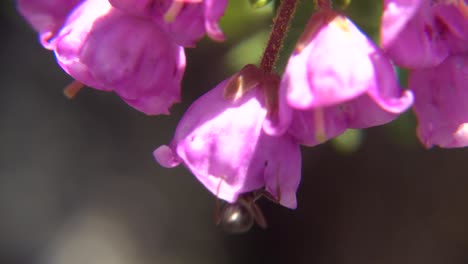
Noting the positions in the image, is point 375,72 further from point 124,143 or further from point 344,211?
point 124,143

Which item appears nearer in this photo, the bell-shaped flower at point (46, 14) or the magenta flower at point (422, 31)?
the magenta flower at point (422, 31)

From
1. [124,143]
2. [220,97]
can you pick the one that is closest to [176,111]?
[124,143]

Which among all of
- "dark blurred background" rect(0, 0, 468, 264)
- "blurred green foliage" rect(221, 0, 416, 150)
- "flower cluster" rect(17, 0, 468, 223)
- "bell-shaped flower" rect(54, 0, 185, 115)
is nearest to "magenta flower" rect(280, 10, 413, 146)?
"flower cluster" rect(17, 0, 468, 223)

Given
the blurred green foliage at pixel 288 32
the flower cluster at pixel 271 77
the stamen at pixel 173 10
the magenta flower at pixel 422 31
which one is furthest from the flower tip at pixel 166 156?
the blurred green foliage at pixel 288 32

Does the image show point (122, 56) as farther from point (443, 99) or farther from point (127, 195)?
point (127, 195)

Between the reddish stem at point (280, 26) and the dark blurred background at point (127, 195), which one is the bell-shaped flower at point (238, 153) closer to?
the reddish stem at point (280, 26)

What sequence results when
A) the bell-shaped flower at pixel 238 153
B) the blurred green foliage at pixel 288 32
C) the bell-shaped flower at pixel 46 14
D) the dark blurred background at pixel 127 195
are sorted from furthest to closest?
the dark blurred background at pixel 127 195
the blurred green foliage at pixel 288 32
the bell-shaped flower at pixel 46 14
the bell-shaped flower at pixel 238 153

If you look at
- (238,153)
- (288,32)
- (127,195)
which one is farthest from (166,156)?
(127,195)
